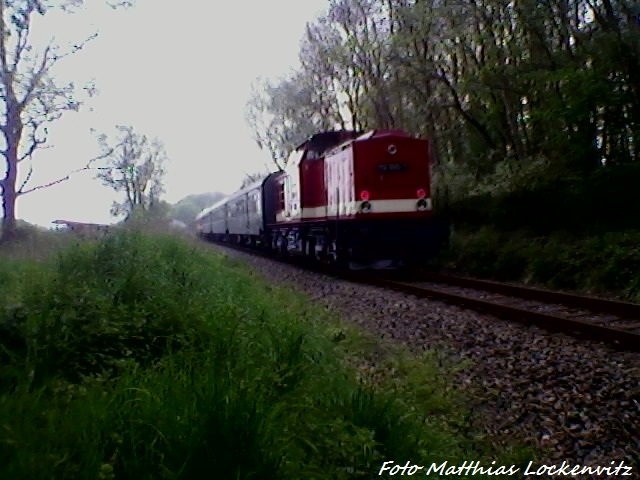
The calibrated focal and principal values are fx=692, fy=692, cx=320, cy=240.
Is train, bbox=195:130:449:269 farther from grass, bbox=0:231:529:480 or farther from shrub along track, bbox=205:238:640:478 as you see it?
grass, bbox=0:231:529:480

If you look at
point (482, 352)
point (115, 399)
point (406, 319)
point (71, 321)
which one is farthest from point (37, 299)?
point (406, 319)

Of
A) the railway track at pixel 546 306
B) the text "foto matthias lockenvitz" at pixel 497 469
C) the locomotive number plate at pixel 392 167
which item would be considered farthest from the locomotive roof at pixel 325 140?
the text "foto matthias lockenvitz" at pixel 497 469

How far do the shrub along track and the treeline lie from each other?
714 centimetres

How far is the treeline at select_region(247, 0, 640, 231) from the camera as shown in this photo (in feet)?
49.7

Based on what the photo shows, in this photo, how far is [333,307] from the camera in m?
11.3

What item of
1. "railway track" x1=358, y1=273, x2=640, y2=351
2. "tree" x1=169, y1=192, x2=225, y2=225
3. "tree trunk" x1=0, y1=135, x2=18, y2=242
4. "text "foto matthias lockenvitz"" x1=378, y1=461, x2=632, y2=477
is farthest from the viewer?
"tree" x1=169, y1=192, x2=225, y2=225

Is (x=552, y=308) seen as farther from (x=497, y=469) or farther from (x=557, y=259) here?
(x=497, y=469)

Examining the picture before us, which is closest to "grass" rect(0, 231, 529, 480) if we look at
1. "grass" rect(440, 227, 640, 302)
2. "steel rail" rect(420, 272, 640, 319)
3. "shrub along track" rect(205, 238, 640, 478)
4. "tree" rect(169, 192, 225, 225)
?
"shrub along track" rect(205, 238, 640, 478)

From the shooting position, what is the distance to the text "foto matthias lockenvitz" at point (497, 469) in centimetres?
382

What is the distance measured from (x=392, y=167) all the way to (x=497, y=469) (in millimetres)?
12557

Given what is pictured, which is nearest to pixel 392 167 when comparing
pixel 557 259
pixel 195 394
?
pixel 557 259

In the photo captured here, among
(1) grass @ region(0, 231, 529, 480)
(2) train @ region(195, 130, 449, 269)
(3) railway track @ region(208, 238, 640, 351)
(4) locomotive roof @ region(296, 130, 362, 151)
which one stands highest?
(4) locomotive roof @ region(296, 130, 362, 151)

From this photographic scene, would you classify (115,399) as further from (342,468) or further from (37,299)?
(37,299)

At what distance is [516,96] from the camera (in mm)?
20422
